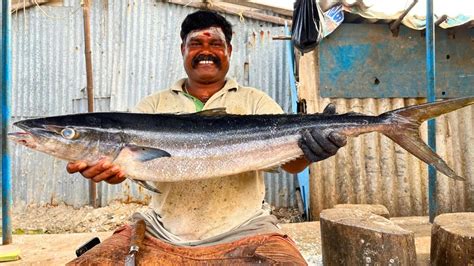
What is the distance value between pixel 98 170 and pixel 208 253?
0.86 meters

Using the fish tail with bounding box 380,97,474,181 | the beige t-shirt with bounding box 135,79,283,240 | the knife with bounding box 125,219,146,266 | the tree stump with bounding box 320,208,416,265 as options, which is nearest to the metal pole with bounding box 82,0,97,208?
the beige t-shirt with bounding box 135,79,283,240

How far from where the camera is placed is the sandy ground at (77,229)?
4.38m

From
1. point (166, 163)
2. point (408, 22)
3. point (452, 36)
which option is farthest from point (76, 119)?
point (452, 36)

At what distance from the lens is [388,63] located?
6465 millimetres

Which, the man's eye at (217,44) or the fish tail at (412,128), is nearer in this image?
the fish tail at (412,128)

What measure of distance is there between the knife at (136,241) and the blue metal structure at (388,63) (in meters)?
4.16

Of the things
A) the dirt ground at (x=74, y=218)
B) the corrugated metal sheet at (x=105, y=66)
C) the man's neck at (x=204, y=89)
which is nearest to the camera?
the man's neck at (x=204, y=89)

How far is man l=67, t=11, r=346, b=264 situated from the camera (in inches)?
107

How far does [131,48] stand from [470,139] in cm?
619

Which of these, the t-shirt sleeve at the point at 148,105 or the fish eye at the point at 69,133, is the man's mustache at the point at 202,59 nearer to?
the t-shirt sleeve at the point at 148,105

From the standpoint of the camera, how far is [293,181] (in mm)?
8148

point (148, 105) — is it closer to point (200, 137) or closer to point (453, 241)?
point (200, 137)

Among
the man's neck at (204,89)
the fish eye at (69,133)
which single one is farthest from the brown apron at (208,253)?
the man's neck at (204,89)

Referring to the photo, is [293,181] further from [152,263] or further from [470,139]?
[152,263]
